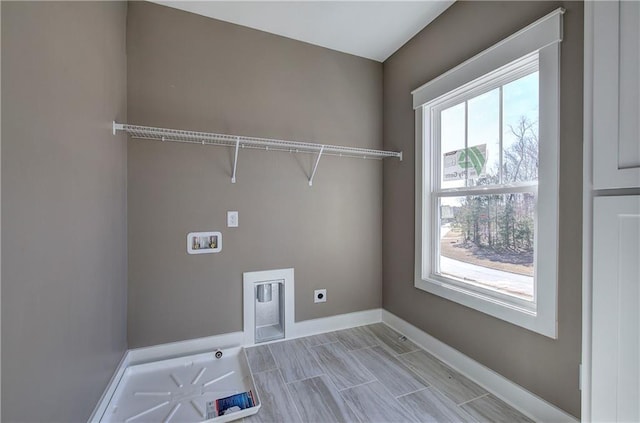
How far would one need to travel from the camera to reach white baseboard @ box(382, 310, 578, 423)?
1390 millimetres

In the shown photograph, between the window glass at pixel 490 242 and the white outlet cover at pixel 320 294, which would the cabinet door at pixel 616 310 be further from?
the white outlet cover at pixel 320 294

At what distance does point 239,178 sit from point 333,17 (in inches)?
56.3

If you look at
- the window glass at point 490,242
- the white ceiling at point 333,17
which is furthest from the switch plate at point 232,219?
the window glass at point 490,242

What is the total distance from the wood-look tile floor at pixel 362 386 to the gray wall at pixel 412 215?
0.75 feet

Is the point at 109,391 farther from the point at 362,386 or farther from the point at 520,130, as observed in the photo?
the point at 520,130

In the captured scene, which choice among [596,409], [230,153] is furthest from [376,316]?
[230,153]

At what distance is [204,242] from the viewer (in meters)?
2.06

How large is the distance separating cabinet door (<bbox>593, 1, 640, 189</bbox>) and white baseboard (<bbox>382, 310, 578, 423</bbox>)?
1218 mm

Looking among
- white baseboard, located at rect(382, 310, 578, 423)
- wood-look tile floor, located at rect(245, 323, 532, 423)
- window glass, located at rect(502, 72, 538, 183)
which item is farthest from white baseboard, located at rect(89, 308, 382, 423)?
window glass, located at rect(502, 72, 538, 183)

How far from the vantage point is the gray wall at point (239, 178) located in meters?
1.92

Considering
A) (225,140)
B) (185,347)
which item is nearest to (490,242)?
(225,140)

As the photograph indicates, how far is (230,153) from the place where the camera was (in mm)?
2129

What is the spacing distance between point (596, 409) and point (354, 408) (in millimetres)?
1056

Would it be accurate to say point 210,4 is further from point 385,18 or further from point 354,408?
point 354,408
